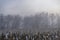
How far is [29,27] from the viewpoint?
2.87 metres

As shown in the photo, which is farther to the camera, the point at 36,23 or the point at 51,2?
the point at 51,2

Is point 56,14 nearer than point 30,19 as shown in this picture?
No

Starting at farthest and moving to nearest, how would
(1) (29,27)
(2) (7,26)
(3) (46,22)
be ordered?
(3) (46,22), (1) (29,27), (2) (7,26)

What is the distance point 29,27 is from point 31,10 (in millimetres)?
401

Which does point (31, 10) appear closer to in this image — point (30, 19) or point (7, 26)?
point (30, 19)

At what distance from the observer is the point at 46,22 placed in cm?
307

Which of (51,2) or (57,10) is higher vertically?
(51,2)

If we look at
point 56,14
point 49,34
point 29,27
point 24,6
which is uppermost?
point 24,6

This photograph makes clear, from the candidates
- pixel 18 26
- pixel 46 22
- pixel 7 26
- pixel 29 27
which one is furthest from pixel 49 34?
pixel 7 26

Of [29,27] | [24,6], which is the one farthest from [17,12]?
[29,27]

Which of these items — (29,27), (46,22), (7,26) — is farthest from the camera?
(46,22)

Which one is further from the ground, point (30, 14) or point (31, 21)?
point (30, 14)

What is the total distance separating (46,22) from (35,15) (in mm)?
323

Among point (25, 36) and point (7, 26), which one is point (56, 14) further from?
point (7, 26)
